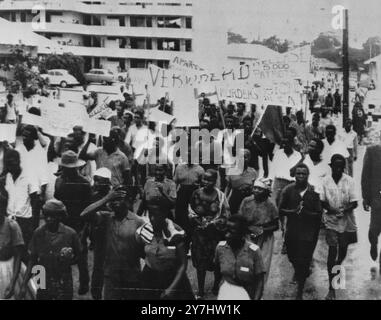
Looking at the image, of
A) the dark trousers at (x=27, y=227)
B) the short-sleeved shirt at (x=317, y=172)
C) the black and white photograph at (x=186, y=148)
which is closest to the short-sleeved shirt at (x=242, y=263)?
the black and white photograph at (x=186, y=148)

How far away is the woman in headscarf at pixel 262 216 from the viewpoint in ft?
19.0

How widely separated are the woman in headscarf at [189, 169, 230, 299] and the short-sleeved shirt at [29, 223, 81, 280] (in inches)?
41.8

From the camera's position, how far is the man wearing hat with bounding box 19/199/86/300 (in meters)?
5.83

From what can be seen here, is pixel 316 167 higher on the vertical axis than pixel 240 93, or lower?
lower

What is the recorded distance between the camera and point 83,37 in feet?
19.8

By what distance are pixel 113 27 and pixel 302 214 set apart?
243cm

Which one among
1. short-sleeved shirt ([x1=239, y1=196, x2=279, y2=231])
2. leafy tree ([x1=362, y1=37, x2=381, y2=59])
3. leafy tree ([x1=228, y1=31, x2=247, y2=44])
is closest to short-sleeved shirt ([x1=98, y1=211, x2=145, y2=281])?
short-sleeved shirt ([x1=239, y1=196, x2=279, y2=231])

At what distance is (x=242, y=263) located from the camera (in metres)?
5.46

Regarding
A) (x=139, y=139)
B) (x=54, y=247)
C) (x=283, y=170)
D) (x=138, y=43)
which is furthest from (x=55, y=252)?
(x=283, y=170)

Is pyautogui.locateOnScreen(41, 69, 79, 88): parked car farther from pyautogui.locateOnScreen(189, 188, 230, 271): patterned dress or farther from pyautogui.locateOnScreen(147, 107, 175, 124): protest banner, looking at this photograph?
pyautogui.locateOnScreen(189, 188, 230, 271): patterned dress

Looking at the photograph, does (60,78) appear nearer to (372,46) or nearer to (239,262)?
(239,262)

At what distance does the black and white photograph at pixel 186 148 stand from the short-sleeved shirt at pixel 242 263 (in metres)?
0.15

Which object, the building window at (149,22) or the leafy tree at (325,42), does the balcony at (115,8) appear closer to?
the building window at (149,22)
